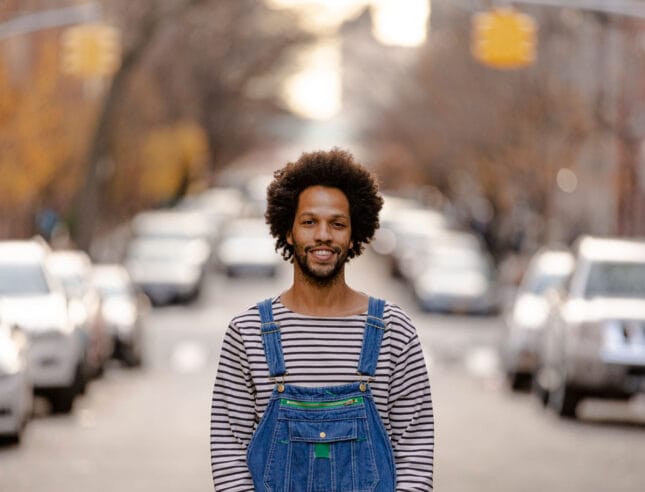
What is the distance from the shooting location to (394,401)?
5.15 meters

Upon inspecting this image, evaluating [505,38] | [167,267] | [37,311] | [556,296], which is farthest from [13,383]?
[167,267]

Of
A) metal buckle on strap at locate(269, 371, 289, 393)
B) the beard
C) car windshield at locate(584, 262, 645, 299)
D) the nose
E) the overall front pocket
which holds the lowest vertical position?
car windshield at locate(584, 262, 645, 299)

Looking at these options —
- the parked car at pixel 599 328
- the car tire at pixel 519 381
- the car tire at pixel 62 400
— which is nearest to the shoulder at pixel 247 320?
the parked car at pixel 599 328

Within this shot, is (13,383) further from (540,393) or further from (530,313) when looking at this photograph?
(530,313)

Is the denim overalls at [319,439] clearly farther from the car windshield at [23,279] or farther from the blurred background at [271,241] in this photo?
the car windshield at [23,279]

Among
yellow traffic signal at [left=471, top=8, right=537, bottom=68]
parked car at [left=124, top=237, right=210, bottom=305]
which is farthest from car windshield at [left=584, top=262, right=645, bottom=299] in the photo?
parked car at [left=124, top=237, right=210, bottom=305]

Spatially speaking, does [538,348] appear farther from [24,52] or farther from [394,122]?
[394,122]

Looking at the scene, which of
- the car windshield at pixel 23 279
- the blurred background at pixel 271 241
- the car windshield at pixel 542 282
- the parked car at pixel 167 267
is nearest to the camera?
the blurred background at pixel 271 241

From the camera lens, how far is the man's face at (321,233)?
5.20m

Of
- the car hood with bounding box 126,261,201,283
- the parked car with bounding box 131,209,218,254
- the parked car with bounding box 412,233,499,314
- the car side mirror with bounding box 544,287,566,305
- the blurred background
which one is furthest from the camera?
the parked car with bounding box 131,209,218,254

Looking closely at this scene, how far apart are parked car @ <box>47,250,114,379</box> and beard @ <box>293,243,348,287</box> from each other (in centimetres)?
1686

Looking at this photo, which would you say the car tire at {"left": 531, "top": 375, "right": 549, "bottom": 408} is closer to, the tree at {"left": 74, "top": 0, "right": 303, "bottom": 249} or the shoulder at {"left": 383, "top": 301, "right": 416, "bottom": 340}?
the shoulder at {"left": 383, "top": 301, "right": 416, "bottom": 340}

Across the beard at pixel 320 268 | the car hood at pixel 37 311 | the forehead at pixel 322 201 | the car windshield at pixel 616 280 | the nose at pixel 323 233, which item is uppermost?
the forehead at pixel 322 201

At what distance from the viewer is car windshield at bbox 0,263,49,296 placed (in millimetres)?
20328
